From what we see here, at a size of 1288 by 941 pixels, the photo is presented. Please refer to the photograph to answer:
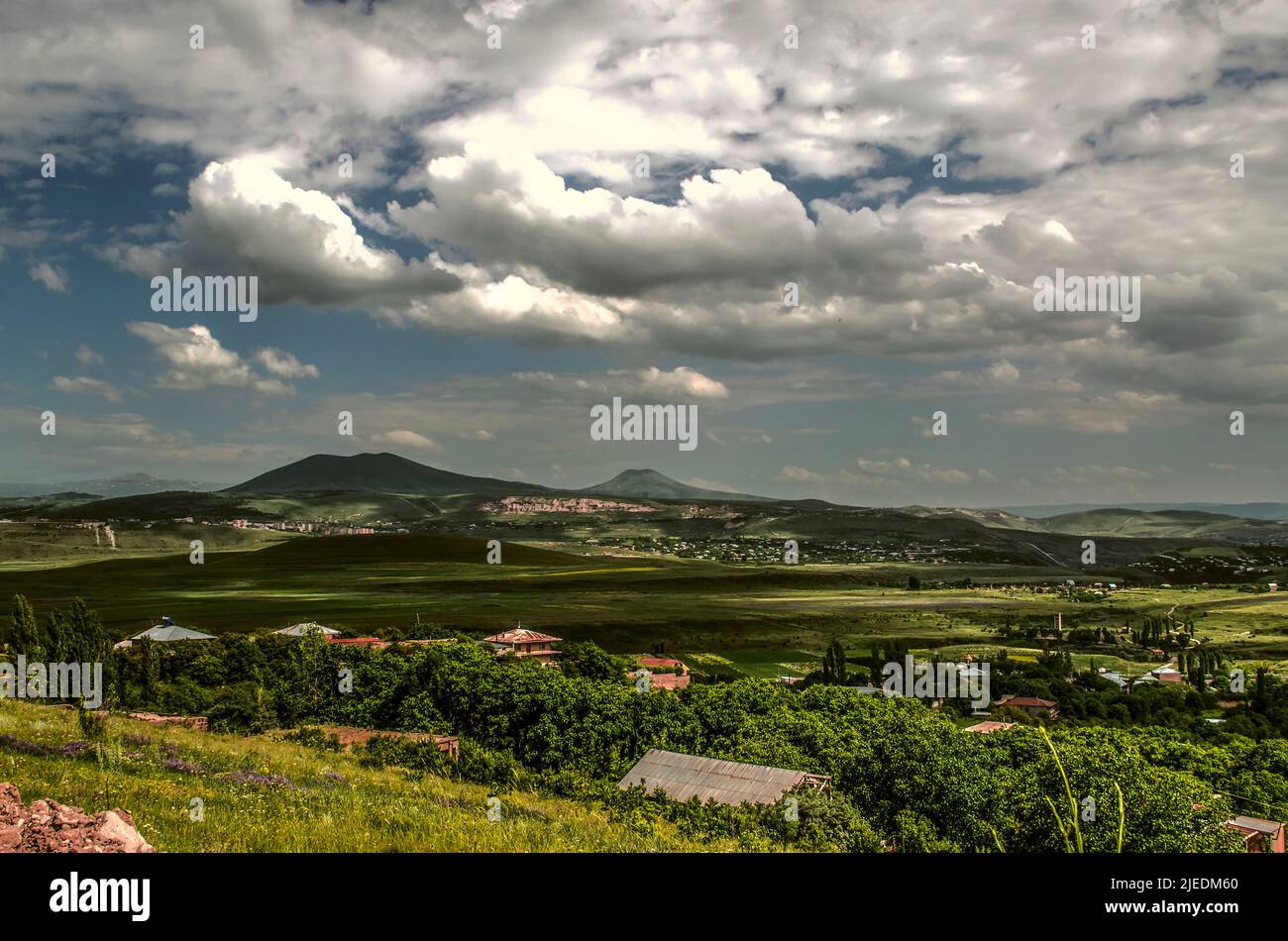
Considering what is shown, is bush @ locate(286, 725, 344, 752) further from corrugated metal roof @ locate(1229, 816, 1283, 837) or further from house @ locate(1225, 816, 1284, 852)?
corrugated metal roof @ locate(1229, 816, 1283, 837)

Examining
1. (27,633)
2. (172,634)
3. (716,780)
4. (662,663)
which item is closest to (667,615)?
(662,663)

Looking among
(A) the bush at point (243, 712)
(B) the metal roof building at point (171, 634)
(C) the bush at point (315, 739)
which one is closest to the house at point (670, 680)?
(A) the bush at point (243, 712)

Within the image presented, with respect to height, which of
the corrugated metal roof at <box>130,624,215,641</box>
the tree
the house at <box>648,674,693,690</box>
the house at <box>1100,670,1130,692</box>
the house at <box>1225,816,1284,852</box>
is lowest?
the house at <box>1100,670,1130,692</box>

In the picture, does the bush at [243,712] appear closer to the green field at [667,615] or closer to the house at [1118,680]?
the green field at [667,615]

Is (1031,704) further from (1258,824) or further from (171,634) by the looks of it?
(171,634)

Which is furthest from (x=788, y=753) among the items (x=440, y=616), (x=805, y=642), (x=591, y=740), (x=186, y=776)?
(x=440, y=616)

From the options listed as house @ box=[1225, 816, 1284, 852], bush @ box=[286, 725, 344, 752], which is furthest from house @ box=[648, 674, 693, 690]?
house @ box=[1225, 816, 1284, 852]
